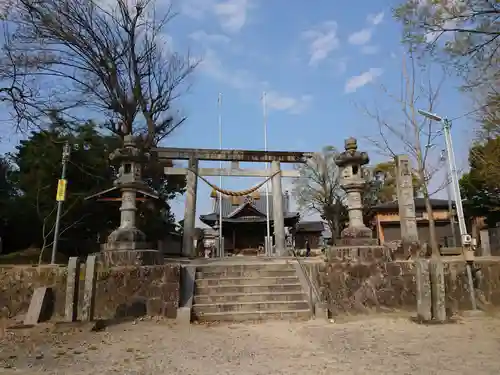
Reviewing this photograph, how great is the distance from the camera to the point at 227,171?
56.7 ft

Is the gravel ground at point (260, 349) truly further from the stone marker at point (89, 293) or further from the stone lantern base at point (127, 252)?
the stone lantern base at point (127, 252)

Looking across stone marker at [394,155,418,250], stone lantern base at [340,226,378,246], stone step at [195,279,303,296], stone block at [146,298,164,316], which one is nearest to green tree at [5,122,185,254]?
stone step at [195,279,303,296]

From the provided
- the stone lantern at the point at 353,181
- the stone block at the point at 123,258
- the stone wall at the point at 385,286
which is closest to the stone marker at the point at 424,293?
the stone wall at the point at 385,286

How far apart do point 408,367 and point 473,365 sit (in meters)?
0.85

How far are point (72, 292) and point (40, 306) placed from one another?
38.9 inches

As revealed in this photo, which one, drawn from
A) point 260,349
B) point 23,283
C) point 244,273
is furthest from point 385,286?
point 23,283

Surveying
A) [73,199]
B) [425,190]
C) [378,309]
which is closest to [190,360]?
[378,309]

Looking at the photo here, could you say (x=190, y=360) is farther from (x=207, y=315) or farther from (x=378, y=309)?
(x=378, y=309)

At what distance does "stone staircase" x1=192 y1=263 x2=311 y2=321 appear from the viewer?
26.4ft

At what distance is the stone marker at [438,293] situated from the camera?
24.5 feet

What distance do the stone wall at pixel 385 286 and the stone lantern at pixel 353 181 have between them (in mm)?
967

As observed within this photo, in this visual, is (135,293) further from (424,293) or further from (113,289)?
(424,293)

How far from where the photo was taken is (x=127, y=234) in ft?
29.2

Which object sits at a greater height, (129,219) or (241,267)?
(129,219)
